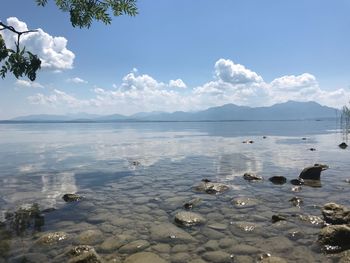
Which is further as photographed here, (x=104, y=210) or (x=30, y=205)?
(x=30, y=205)

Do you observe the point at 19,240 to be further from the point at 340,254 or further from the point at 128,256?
the point at 340,254

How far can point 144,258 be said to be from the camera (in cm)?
1416

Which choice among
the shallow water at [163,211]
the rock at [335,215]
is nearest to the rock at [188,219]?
the shallow water at [163,211]

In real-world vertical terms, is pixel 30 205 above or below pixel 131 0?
below

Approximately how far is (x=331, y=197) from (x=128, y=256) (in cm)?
1637

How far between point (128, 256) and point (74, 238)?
3606 millimetres

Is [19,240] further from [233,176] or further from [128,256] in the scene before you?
[233,176]

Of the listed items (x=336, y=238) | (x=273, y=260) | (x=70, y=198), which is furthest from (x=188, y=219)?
(x=70, y=198)

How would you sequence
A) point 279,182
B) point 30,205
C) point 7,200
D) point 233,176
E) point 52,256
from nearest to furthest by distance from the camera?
1. point 52,256
2. point 30,205
3. point 7,200
4. point 279,182
5. point 233,176

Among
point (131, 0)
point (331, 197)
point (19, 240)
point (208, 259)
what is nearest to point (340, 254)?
point (208, 259)

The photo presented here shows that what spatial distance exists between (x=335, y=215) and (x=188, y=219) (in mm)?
7780

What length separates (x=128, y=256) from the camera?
47.7 ft

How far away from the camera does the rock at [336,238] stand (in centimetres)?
1462

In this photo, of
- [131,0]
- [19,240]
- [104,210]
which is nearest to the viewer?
[131,0]
